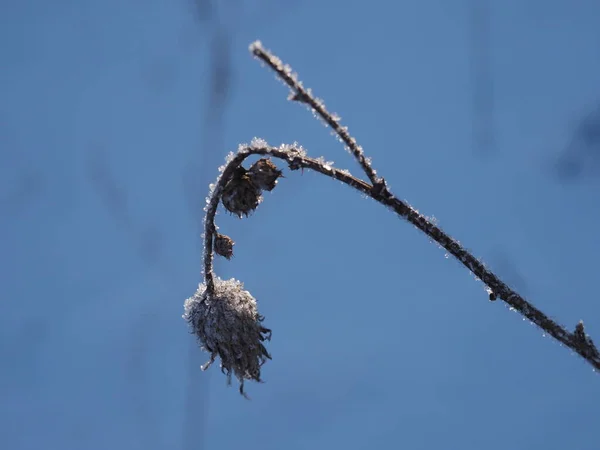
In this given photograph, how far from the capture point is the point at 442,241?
1478 mm

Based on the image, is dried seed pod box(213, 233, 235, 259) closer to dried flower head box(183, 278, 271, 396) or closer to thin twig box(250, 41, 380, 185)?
dried flower head box(183, 278, 271, 396)

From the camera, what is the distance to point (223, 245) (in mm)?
1872

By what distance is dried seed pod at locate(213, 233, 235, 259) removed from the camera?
1860 mm

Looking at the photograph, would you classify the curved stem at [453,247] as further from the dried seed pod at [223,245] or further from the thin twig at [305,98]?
the dried seed pod at [223,245]

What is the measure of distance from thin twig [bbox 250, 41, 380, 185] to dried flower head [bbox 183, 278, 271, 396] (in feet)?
2.40

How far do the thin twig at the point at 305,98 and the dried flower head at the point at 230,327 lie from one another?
0.73m

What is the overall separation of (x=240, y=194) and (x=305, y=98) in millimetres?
414

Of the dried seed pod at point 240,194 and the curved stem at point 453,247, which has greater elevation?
the dried seed pod at point 240,194

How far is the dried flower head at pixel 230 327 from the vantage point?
6.61ft

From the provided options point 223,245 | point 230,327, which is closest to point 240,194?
point 223,245

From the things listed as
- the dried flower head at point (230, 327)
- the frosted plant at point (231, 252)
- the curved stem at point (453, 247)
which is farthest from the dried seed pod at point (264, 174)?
the dried flower head at point (230, 327)

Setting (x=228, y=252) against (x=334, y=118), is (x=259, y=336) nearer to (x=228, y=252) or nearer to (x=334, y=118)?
(x=228, y=252)

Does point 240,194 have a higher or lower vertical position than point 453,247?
higher

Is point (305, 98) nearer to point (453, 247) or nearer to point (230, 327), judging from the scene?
point (453, 247)
